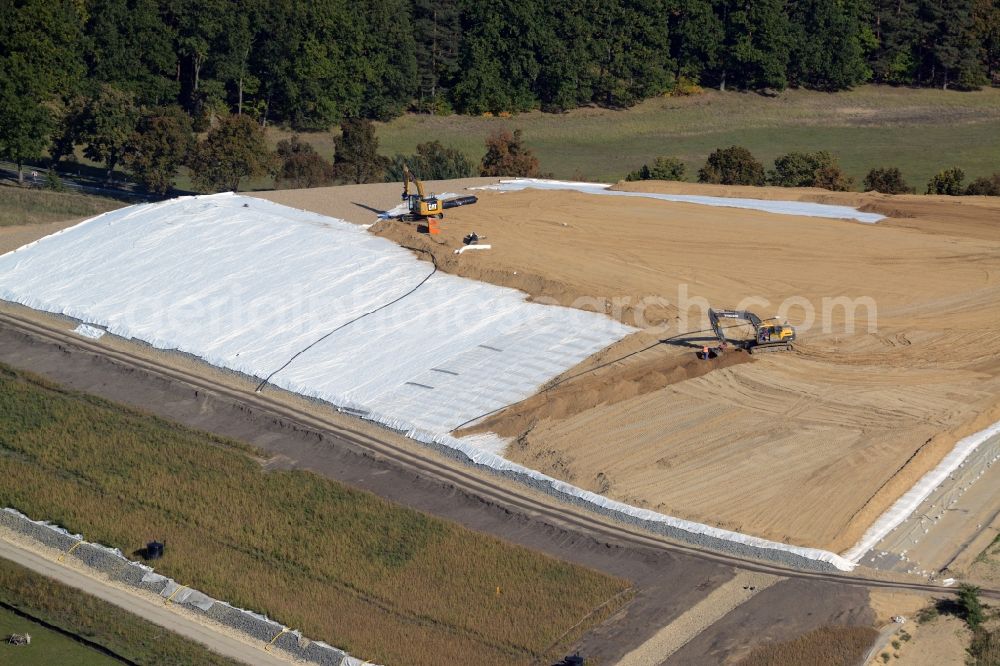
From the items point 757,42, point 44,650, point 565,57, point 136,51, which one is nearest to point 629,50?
point 565,57

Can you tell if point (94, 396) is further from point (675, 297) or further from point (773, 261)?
point (773, 261)

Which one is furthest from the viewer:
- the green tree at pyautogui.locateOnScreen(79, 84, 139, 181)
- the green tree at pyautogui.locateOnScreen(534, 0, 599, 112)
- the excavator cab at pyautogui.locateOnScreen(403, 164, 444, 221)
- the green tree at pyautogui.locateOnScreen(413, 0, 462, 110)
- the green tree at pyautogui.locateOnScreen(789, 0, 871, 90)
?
the green tree at pyautogui.locateOnScreen(789, 0, 871, 90)

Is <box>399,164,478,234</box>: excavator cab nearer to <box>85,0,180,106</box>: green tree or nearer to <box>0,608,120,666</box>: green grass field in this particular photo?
<box>0,608,120,666</box>: green grass field

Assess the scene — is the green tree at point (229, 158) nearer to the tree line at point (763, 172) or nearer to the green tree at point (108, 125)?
the green tree at point (108, 125)

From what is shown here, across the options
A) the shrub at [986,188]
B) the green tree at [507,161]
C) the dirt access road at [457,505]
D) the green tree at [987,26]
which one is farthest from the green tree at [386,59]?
the dirt access road at [457,505]

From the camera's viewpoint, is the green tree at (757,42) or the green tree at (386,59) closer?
the green tree at (386,59)

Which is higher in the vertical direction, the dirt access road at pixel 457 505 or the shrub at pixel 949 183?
the shrub at pixel 949 183

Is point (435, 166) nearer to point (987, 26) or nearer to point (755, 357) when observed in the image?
point (755, 357)

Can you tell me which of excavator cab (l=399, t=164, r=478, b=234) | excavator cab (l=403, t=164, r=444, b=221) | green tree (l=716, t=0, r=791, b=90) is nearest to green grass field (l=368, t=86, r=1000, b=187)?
green tree (l=716, t=0, r=791, b=90)
